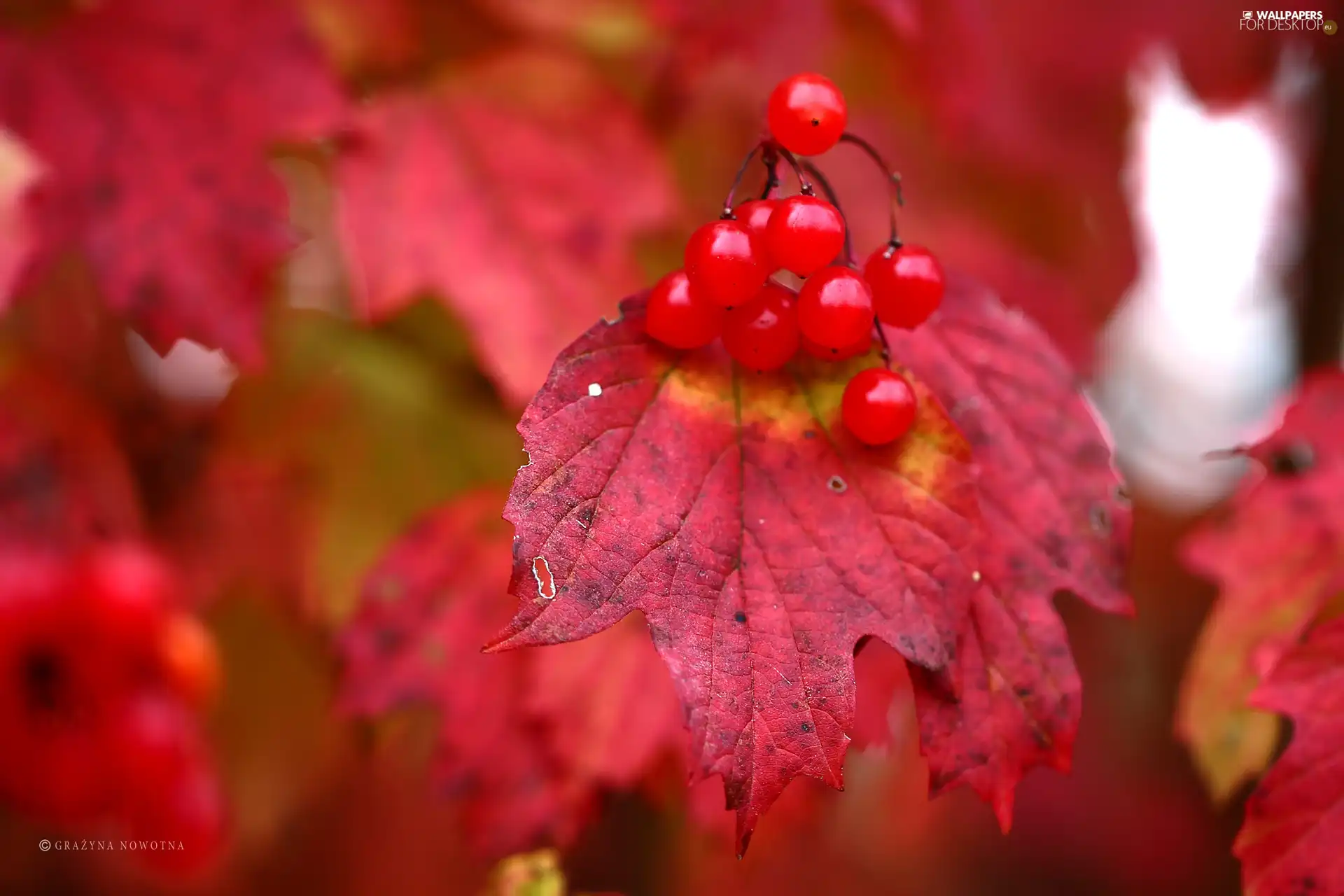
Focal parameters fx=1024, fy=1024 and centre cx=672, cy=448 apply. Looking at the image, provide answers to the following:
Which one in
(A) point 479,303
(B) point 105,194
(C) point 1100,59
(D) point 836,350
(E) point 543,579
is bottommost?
(E) point 543,579

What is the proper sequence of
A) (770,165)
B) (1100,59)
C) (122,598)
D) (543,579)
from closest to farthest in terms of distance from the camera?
(543,579), (770,165), (122,598), (1100,59)

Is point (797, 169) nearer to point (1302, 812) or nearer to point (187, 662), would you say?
point (1302, 812)

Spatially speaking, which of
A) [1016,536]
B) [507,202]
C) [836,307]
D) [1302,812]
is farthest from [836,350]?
[507,202]

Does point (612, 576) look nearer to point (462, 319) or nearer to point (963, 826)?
point (462, 319)

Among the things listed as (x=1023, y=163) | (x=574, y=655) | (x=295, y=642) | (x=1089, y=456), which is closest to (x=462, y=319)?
(x=574, y=655)

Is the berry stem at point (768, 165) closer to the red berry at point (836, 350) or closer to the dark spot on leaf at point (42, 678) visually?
the red berry at point (836, 350)

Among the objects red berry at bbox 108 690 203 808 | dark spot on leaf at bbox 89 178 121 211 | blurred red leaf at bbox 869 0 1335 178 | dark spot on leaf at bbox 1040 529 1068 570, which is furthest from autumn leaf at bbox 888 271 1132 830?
red berry at bbox 108 690 203 808

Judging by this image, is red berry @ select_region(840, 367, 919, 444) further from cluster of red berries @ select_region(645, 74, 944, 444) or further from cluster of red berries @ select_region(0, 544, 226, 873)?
cluster of red berries @ select_region(0, 544, 226, 873)
